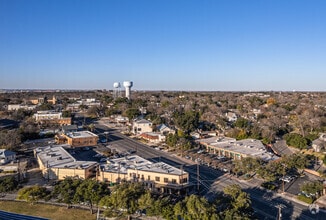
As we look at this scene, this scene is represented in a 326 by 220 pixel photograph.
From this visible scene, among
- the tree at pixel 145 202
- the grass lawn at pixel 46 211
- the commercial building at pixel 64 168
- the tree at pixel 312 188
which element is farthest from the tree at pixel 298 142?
the grass lawn at pixel 46 211

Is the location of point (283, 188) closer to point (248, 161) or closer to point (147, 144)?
point (248, 161)

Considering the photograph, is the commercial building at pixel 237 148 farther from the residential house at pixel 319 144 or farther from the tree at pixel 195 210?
the tree at pixel 195 210

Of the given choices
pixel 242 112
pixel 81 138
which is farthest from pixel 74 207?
pixel 242 112

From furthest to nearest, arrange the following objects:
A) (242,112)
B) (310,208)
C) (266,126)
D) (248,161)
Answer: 1. (242,112)
2. (266,126)
3. (248,161)
4. (310,208)

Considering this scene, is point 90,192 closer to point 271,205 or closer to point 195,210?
point 195,210

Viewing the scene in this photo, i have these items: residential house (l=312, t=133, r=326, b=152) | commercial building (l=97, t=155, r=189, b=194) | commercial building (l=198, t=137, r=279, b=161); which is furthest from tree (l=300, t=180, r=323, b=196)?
residential house (l=312, t=133, r=326, b=152)

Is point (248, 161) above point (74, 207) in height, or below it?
above
